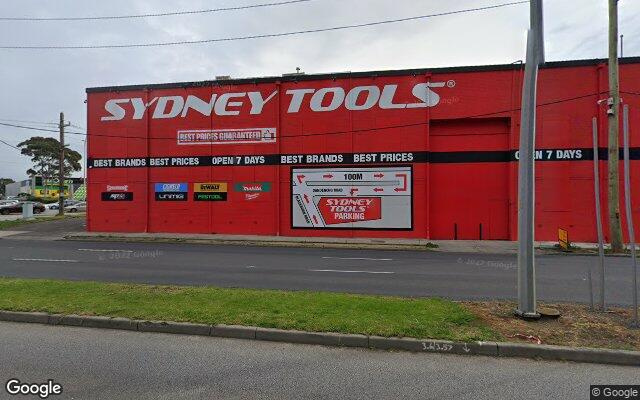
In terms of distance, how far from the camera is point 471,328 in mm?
5461

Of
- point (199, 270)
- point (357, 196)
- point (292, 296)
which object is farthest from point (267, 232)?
point (292, 296)

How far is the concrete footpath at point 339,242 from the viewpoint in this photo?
17406 mm

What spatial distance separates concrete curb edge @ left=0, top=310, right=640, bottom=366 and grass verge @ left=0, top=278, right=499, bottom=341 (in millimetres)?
133

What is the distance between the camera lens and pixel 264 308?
6363mm

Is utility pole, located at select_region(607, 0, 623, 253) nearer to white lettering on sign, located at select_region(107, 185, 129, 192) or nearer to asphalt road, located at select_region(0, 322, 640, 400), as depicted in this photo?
asphalt road, located at select_region(0, 322, 640, 400)

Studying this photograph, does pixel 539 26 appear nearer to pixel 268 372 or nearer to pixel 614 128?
pixel 268 372

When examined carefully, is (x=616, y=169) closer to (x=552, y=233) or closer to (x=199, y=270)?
(x=552, y=233)

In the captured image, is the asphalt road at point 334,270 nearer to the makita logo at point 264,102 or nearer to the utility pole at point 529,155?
the utility pole at point 529,155

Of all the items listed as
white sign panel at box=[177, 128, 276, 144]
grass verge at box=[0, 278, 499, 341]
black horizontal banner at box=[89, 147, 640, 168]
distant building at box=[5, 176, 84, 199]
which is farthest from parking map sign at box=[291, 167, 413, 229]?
distant building at box=[5, 176, 84, 199]

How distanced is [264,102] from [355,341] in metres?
18.7

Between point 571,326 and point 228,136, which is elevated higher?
point 228,136

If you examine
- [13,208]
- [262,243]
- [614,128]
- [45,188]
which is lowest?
[262,243]

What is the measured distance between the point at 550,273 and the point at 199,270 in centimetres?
915

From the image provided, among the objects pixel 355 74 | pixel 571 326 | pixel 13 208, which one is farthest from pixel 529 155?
pixel 13 208
